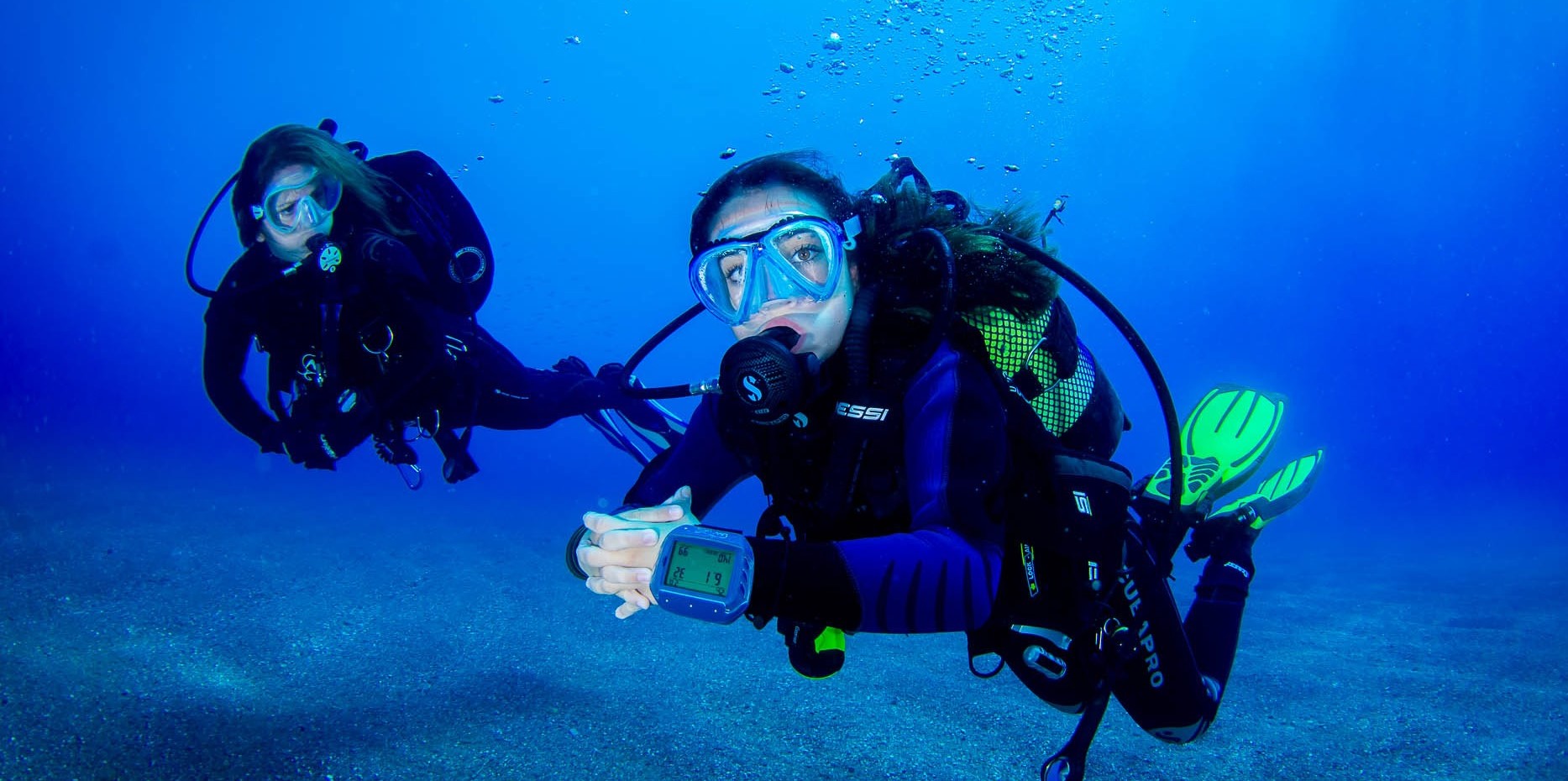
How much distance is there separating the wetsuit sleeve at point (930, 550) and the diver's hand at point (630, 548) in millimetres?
266

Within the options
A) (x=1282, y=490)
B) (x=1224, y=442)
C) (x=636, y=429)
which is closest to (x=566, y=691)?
(x=636, y=429)

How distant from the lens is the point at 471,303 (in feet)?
17.2

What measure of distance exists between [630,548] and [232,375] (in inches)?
202

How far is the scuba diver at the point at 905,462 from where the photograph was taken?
176 cm

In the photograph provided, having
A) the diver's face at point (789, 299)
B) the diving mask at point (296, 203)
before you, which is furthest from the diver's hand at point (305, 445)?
the diver's face at point (789, 299)

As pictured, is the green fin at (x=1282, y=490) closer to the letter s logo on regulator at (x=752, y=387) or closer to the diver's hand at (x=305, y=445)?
the letter s logo on regulator at (x=752, y=387)

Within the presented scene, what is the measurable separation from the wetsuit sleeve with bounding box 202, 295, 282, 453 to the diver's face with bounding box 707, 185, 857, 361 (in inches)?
161

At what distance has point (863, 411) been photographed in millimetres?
2260

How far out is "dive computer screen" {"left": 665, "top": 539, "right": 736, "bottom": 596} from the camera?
1660 millimetres

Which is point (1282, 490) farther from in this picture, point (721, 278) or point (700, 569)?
point (700, 569)

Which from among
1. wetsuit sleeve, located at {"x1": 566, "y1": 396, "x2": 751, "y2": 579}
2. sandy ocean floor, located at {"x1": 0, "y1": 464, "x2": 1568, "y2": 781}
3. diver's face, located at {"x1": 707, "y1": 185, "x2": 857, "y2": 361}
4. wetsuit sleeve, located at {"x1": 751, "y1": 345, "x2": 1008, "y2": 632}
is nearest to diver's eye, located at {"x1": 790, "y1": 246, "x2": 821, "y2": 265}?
diver's face, located at {"x1": 707, "y1": 185, "x2": 857, "y2": 361}

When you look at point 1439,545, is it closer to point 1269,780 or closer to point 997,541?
point 1269,780

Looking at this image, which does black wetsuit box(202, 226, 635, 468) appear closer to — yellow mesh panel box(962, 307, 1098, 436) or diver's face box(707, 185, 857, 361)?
diver's face box(707, 185, 857, 361)

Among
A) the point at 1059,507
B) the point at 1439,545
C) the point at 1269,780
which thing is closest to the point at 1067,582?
the point at 1059,507
